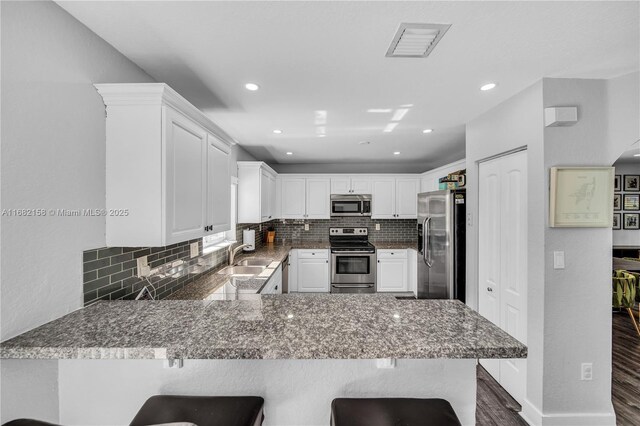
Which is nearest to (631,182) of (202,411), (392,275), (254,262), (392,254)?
(392,254)

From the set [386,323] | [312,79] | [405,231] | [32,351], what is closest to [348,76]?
[312,79]

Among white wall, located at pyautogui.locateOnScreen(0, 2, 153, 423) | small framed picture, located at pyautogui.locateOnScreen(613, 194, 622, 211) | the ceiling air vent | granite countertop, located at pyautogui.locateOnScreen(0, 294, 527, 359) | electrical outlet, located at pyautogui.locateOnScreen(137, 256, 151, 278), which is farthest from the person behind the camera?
small framed picture, located at pyautogui.locateOnScreen(613, 194, 622, 211)

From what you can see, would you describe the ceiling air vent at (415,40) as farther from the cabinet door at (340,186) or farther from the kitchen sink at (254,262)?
the cabinet door at (340,186)

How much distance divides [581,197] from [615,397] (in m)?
1.77

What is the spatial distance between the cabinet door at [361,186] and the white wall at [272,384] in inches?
152

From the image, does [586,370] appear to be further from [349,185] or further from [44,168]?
[349,185]

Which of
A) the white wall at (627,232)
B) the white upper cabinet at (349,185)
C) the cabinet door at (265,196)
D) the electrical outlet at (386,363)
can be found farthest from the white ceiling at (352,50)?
the white wall at (627,232)

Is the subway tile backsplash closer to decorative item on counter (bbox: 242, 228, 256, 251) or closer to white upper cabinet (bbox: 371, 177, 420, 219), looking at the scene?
decorative item on counter (bbox: 242, 228, 256, 251)

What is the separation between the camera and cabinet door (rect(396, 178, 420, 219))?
192 inches

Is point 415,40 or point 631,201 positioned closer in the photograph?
point 415,40

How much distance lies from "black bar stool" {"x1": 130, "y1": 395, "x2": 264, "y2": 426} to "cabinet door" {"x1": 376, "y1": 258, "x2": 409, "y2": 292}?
3.69 m

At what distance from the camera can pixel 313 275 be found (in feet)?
14.7

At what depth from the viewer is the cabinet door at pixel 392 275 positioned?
4496 mm

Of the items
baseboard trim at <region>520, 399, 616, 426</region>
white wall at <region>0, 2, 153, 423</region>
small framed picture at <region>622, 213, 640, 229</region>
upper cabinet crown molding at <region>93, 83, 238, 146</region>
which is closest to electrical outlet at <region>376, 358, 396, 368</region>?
white wall at <region>0, 2, 153, 423</region>
